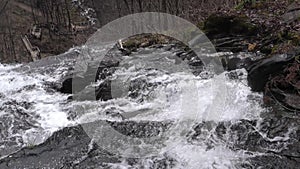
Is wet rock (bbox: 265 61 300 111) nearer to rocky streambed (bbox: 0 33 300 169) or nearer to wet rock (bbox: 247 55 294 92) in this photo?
rocky streambed (bbox: 0 33 300 169)

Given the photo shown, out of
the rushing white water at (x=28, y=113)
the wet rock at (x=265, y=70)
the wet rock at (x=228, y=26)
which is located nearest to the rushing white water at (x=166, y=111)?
the rushing white water at (x=28, y=113)

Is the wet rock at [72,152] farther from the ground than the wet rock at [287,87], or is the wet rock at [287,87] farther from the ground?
the wet rock at [287,87]

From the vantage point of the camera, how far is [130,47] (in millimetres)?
13375

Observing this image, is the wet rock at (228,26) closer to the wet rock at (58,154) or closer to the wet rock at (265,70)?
the wet rock at (265,70)

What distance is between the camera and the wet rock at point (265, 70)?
20.7 ft

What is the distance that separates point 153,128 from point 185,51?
458 centimetres

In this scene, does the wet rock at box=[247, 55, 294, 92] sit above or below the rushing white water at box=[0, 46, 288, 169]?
above

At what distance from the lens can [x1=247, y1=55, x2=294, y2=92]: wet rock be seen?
631 centimetres

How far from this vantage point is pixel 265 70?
642 centimetres

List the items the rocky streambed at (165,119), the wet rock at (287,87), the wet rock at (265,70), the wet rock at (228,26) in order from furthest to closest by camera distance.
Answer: the wet rock at (228,26) < the wet rock at (265,70) < the wet rock at (287,87) < the rocky streambed at (165,119)

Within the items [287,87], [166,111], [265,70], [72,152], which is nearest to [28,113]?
[72,152]

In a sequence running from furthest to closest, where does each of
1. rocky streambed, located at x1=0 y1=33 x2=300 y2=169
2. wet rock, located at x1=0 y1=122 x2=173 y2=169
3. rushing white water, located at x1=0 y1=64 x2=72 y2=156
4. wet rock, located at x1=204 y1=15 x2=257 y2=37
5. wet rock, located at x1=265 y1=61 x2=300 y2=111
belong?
wet rock, located at x1=204 y1=15 x2=257 y2=37, rushing white water, located at x1=0 y1=64 x2=72 y2=156, wet rock, located at x1=265 y1=61 x2=300 y2=111, wet rock, located at x1=0 y1=122 x2=173 y2=169, rocky streambed, located at x1=0 y1=33 x2=300 y2=169

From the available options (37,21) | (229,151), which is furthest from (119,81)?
(37,21)

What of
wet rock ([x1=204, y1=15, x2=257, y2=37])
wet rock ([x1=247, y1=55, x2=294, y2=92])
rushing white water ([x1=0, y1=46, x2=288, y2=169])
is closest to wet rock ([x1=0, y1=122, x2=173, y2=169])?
rushing white water ([x1=0, y1=46, x2=288, y2=169])
